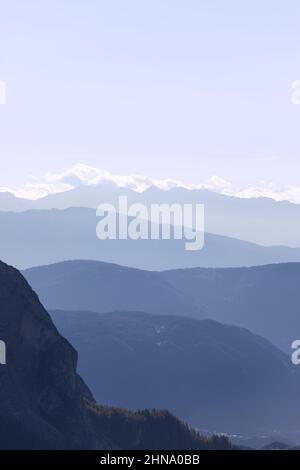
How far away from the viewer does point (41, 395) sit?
150 meters

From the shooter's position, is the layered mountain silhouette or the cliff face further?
the layered mountain silhouette

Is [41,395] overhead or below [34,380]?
below

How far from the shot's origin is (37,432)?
142375 mm

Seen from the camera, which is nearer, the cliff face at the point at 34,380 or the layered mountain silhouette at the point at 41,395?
the cliff face at the point at 34,380

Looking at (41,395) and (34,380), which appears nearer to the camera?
(41,395)

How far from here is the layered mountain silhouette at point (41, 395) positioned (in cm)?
14300

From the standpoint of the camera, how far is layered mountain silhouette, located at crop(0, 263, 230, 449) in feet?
469

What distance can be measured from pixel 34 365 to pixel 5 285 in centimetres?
1328
